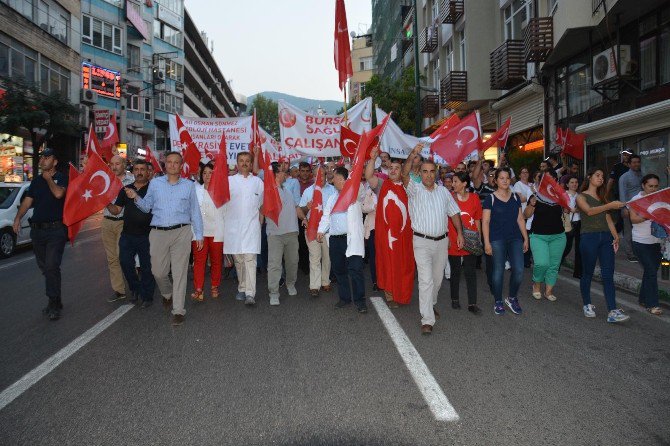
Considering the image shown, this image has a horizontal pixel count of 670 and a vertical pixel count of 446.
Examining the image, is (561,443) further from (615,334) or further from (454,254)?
(454,254)

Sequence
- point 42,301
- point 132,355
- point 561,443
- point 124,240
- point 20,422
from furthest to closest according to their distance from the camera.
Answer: point 42,301
point 124,240
point 132,355
point 20,422
point 561,443

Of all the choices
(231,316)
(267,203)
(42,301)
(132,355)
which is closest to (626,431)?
(132,355)

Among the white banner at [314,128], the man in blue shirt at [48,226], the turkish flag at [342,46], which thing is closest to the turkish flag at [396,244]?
the man in blue shirt at [48,226]

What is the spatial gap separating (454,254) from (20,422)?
5054 millimetres

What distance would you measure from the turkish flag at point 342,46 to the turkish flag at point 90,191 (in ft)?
16.5

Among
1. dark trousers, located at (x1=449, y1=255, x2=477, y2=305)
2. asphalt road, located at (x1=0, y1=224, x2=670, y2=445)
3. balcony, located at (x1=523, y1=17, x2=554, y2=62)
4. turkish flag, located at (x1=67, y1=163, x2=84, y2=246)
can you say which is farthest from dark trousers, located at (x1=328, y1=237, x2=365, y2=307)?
balcony, located at (x1=523, y1=17, x2=554, y2=62)

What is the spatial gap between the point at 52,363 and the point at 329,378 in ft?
8.37

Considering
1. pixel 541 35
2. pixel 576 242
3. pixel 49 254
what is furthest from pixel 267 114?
pixel 49 254

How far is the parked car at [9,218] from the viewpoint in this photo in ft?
41.7

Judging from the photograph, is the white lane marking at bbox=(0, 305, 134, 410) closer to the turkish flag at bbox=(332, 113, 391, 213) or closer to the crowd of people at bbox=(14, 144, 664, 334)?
the crowd of people at bbox=(14, 144, 664, 334)

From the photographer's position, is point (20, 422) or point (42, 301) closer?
point (20, 422)

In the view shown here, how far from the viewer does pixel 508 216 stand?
6914 mm

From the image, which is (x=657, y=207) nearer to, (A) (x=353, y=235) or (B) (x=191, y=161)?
(A) (x=353, y=235)

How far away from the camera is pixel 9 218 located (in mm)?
12930
